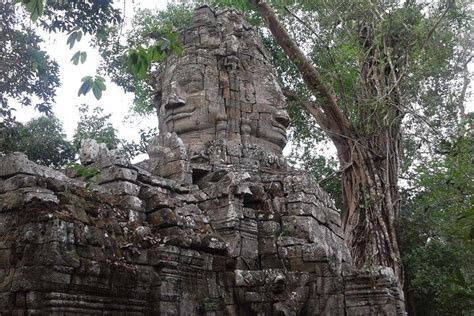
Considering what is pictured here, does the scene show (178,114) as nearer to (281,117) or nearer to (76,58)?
(281,117)

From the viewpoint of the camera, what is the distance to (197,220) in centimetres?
758

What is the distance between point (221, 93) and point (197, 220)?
3.36 meters

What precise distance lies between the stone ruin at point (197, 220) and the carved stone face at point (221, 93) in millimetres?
25

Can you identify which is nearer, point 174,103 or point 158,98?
point 174,103

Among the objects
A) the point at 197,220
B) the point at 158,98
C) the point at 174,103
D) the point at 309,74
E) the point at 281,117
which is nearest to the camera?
the point at 197,220

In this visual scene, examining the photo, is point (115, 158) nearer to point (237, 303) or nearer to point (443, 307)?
point (237, 303)

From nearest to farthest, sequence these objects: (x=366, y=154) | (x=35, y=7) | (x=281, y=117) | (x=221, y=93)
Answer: (x=35, y=7), (x=221, y=93), (x=281, y=117), (x=366, y=154)

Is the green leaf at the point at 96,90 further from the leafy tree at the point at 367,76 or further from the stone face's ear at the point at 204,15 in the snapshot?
the leafy tree at the point at 367,76

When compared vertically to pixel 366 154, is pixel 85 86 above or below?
below

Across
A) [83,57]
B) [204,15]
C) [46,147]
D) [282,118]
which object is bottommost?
[83,57]

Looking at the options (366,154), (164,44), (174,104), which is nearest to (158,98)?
(174,104)

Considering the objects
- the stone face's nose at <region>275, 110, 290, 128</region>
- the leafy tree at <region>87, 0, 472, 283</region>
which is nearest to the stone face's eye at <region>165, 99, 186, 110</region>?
the stone face's nose at <region>275, 110, 290, 128</region>

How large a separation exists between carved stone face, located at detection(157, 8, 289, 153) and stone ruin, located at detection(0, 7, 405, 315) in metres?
0.02

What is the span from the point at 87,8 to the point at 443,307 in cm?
1169
